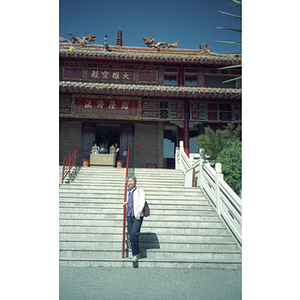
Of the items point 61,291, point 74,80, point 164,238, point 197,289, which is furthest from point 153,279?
point 74,80

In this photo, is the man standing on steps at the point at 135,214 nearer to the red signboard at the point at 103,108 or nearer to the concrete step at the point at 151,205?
the concrete step at the point at 151,205

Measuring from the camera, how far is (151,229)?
20.9 ft

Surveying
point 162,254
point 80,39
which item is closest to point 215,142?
point 162,254

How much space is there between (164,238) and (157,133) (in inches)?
351

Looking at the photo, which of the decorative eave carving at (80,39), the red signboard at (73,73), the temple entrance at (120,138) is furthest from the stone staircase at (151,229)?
the decorative eave carving at (80,39)

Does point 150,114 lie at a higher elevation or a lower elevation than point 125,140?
higher

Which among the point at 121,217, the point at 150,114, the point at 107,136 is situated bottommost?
the point at 121,217

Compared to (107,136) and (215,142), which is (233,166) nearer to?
(215,142)

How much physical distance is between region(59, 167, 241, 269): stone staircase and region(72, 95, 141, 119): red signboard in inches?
192

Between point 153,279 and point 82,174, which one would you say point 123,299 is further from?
point 82,174

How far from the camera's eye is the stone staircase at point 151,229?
16.5ft

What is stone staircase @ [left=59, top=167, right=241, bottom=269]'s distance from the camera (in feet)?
16.5

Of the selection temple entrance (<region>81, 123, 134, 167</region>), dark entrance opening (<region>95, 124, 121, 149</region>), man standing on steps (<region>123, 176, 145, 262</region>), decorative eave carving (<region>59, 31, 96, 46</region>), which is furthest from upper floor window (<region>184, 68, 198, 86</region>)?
man standing on steps (<region>123, 176, 145, 262</region>)

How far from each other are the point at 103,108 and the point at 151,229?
8.58 metres
